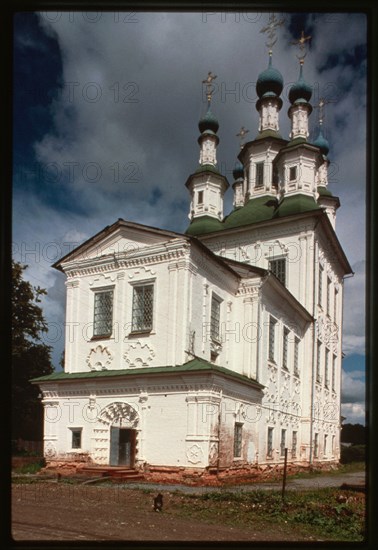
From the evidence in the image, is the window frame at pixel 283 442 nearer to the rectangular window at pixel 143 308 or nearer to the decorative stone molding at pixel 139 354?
the decorative stone molding at pixel 139 354

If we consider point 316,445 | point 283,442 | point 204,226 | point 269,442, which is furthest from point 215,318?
point 204,226

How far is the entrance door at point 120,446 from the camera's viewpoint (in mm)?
13781

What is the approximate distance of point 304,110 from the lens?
23.3 metres

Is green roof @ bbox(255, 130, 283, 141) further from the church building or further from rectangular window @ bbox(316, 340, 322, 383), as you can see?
rectangular window @ bbox(316, 340, 322, 383)

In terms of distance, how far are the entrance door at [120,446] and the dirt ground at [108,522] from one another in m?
3.38

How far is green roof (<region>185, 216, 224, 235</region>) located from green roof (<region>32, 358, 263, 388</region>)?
1033 centimetres

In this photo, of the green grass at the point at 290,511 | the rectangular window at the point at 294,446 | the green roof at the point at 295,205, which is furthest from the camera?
the green roof at the point at 295,205

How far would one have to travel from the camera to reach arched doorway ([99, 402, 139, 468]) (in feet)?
44.9

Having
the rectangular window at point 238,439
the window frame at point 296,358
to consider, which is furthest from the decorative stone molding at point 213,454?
the window frame at point 296,358

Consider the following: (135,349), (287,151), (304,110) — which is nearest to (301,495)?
(135,349)

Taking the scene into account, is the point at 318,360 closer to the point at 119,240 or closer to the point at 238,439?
the point at 238,439

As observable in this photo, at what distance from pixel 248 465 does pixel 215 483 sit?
2.36 m

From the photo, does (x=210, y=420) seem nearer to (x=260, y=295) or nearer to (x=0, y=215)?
(x=260, y=295)

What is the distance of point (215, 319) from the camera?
15.3 meters
